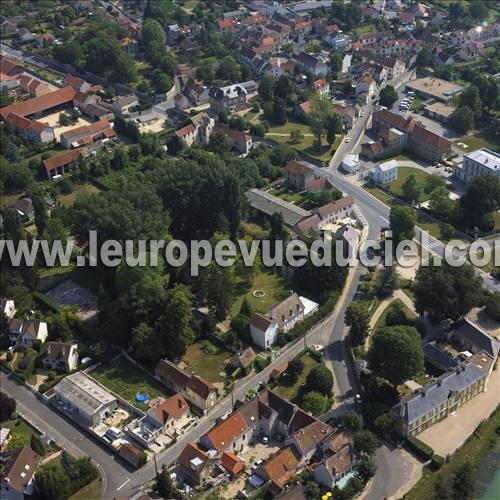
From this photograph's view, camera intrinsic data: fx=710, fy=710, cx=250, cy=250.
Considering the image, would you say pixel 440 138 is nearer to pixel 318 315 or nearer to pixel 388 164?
pixel 388 164

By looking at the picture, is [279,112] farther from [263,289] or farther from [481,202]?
[263,289]

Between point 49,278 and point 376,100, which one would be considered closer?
point 49,278

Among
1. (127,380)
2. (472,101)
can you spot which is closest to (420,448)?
(127,380)

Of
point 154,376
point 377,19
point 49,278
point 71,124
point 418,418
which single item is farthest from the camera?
point 377,19

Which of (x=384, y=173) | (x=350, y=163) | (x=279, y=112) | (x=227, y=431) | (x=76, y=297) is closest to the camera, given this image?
(x=227, y=431)

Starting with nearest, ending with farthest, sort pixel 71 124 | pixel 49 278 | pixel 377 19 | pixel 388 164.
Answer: pixel 49 278 < pixel 388 164 < pixel 71 124 < pixel 377 19

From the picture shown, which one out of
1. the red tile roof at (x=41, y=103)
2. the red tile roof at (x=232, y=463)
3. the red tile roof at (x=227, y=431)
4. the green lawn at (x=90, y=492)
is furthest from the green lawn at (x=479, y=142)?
the green lawn at (x=90, y=492)

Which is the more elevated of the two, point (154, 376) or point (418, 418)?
point (418, 418)

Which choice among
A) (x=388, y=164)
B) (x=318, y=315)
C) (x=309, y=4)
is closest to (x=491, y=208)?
(x=388, y=164)
